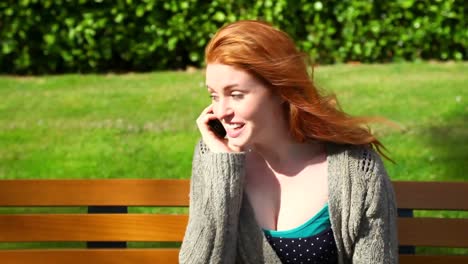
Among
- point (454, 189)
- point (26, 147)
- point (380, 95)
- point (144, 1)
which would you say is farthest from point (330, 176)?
point (144, 1)

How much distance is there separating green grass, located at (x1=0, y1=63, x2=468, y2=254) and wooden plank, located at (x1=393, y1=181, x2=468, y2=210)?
1723 millimetres

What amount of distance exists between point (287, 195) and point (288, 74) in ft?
1.45

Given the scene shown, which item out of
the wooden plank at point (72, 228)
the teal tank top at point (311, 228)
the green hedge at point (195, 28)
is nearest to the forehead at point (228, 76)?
the teal tank top at point (311, 228)

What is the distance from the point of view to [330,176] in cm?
295

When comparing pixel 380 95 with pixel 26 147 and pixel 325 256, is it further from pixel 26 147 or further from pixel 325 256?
pixel 325 256

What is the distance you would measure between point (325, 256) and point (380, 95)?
4.01 m

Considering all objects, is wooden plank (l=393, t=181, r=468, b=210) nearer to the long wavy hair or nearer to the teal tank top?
the long wavy hair

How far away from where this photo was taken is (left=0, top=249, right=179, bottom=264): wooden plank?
3.47 m

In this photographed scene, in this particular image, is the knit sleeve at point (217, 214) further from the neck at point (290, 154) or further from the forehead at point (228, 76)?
the forehead at point (228, 76)

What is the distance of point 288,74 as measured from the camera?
2.84m

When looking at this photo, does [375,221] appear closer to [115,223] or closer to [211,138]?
[211,138]

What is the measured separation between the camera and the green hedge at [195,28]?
7867mm

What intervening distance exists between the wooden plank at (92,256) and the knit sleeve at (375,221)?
0.85 metres

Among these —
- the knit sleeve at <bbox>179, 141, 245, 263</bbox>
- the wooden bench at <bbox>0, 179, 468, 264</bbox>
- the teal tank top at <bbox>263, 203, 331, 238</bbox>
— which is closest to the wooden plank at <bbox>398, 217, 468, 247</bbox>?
the wooden bench at <bbox>0, 179, 468, 264</bbox>
